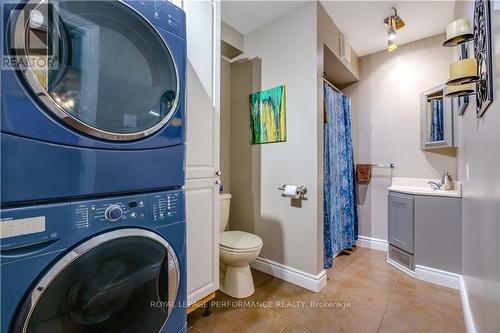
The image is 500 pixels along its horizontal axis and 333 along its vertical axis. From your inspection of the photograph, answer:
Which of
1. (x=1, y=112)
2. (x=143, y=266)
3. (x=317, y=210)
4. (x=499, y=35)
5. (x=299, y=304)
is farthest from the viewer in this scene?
(x=317, y=210)

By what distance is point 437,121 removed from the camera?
2439 mm

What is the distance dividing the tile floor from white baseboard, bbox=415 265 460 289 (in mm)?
65

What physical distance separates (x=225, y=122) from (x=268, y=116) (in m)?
0.58

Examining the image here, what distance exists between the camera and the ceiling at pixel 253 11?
2.03 meters

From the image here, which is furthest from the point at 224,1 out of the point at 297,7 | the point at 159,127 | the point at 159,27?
the point at 159,127

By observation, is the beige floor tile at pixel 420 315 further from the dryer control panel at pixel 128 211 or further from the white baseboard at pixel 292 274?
the dryer control panel at pixel 128 211

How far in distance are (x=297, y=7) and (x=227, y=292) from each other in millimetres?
2510

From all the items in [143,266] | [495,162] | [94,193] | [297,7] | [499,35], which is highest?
[297,7]

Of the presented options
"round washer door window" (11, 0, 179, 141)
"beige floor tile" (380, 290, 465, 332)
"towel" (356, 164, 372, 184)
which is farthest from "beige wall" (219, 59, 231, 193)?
"beige floor tile" (380, 290, 465, 332)

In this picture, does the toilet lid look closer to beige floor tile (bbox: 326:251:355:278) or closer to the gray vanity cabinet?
beige floor tile (bbox: 326:251:355:278)

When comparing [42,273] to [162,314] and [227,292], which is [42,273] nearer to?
[162,314]

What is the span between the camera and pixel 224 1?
6.57 feet

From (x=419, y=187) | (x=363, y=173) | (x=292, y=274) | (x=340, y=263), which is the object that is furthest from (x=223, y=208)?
(x=419, y=187)

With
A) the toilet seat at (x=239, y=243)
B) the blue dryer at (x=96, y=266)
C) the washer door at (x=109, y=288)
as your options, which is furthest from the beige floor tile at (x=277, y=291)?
the washer door at (x=109, y=288)
